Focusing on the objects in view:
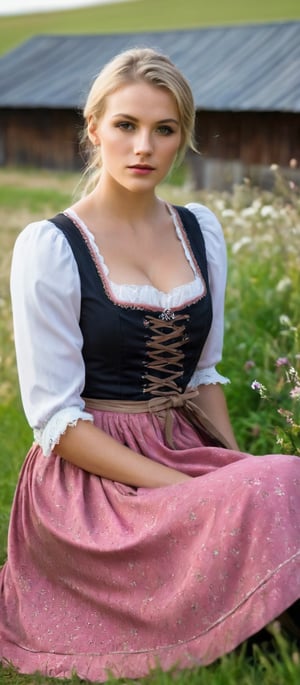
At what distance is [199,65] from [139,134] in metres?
16.5

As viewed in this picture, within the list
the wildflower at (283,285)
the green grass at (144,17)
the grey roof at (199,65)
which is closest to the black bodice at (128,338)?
the wildflower at (283,285)

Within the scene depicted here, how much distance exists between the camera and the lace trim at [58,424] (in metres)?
2.68

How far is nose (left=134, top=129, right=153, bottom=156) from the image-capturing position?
109 inches

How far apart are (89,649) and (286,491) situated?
0.72m

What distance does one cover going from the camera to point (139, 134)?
2.80m

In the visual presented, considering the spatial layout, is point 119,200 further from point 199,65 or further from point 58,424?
point 199,65

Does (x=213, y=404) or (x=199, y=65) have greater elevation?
(x=213, y=404)

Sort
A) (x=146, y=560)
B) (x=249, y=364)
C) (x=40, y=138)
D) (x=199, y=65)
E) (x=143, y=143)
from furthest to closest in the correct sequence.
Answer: (x=40, y=138)
(x=199, y=65)
(x=249, y=364)
(x=143, y=143)
(x=146, y=560)

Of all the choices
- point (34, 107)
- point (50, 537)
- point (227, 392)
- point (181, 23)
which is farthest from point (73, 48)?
point (50, 537)

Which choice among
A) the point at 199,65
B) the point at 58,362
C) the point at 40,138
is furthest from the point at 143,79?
the point at 40,138

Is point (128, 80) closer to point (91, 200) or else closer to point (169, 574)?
point (91, 200)

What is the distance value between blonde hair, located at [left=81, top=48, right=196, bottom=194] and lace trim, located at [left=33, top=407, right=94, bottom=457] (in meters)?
0.86

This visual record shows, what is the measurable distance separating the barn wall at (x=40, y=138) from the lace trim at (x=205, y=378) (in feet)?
64.7

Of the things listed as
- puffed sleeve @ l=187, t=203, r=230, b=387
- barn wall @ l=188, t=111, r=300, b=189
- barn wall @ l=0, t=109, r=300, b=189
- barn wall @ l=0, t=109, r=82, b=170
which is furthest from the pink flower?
barn wall @ l=0, t=109, r=82, b=170
